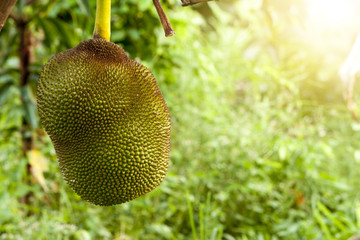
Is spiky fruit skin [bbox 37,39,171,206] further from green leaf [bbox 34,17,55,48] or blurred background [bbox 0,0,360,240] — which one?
green leaf [bbox 34,17,55,48]

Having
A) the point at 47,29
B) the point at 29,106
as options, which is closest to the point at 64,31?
the point at 47,29

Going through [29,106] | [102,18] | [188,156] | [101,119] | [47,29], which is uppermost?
[102,18]

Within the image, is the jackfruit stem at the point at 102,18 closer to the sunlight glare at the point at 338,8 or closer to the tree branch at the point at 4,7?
the tree branch at the point at 4,7

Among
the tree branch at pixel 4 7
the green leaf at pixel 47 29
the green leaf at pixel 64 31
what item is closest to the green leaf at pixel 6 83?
the green leaf at pixel 47 29

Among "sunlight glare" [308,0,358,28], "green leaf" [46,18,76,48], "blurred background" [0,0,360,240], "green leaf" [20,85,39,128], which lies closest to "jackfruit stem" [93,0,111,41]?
"sunlight glare" [308,0,358,28]

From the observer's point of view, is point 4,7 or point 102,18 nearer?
point 4,7

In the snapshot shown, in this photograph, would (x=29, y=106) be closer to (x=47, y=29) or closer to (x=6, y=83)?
(x=6, y=83)
